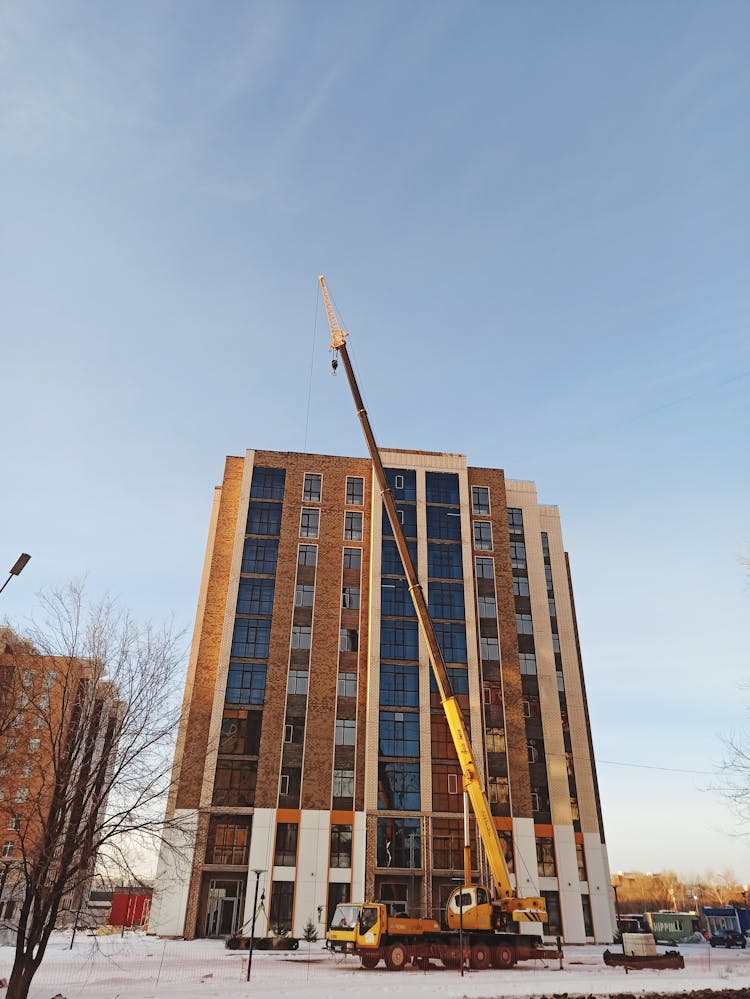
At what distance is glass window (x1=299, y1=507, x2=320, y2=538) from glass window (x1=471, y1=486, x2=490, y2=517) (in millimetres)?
14431

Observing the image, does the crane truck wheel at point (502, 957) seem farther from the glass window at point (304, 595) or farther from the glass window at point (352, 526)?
the glass window at point (352, 526)

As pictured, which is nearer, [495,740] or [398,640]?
[495,740]

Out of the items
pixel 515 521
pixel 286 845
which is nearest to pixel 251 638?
pixel 286 845

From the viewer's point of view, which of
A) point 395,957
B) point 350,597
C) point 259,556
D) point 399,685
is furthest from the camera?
point 259,556

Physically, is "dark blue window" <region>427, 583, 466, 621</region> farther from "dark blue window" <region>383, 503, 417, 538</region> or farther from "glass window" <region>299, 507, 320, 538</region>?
"glass window" <region>299, 507, 320, 538</region>

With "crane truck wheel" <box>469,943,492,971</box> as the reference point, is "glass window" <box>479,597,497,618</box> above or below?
above

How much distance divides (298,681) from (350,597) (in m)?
8.22

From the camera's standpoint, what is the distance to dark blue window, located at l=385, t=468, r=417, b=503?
203ft

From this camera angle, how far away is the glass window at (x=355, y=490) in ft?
202

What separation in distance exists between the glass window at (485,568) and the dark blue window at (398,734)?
13.9 metres

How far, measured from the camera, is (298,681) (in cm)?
5338

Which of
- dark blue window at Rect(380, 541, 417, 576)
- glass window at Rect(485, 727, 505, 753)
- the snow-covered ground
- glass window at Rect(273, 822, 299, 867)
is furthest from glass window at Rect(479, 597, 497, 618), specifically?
the snow-covered ground

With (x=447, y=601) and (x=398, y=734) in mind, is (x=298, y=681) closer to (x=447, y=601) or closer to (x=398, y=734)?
(x=398, y=734)

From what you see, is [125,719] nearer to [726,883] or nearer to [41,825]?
[41,825]
